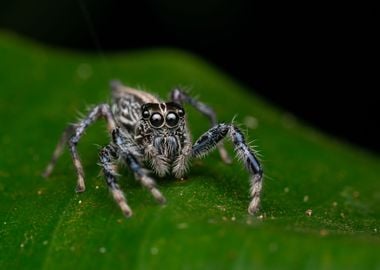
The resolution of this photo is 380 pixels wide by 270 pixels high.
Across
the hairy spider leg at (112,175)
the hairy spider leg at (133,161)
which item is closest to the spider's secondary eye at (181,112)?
the hairy spider leg at (133,161)

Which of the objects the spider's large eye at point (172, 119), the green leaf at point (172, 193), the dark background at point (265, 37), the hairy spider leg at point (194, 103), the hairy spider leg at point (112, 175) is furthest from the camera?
the dark background at point (265, 37)

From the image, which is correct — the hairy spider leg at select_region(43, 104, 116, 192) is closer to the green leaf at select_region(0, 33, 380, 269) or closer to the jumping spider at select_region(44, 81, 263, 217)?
the jumping spider at select_region(44, 81, 263, 217)

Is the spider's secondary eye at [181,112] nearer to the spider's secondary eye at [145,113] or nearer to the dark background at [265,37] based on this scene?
the spider's secondary eye at [145,113]

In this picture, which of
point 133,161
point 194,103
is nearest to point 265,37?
point 194,103

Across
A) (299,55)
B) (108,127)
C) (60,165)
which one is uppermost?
(299,55)

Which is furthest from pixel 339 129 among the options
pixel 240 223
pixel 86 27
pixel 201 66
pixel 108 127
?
pixel 240 223

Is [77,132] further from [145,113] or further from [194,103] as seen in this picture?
[194,103]

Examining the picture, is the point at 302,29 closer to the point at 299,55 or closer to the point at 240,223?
the point at 299,55
